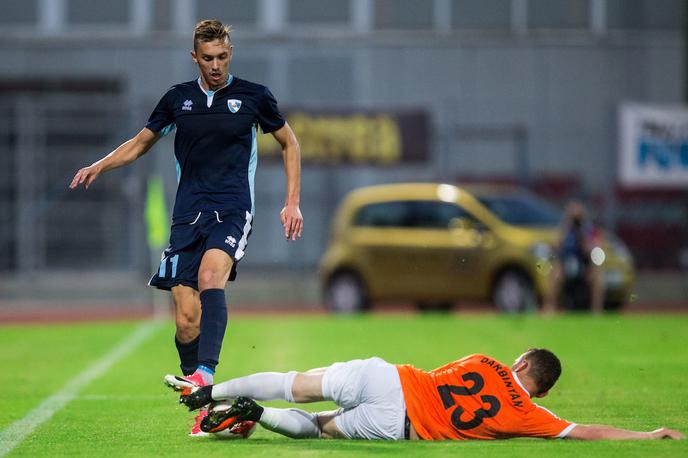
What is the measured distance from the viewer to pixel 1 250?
27250mm

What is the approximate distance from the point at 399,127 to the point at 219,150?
1899 cm

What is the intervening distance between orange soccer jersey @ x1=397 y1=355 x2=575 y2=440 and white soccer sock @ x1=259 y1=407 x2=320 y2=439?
56 centimetres

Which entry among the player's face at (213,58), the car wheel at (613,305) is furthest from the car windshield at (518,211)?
the player's face at (213,58)

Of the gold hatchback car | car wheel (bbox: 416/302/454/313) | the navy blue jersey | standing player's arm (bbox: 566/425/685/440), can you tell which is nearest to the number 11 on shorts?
the navy blue jersey

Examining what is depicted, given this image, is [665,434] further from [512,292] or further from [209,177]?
[512,292]

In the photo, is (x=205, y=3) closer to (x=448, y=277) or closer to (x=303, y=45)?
(x=303, y=45)

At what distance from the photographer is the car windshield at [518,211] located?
909 inches

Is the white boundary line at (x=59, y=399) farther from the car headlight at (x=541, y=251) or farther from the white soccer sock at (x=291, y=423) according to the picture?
the car headlight at (x=541, y=251)

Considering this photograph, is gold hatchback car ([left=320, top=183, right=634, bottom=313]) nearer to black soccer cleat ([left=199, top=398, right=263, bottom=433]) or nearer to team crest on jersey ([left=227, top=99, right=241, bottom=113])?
team crest on jersey ([left=227, top=99, right=241, bottom=113])

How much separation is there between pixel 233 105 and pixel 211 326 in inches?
51.1

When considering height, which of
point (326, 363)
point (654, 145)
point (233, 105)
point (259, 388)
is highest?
point (233, 105)

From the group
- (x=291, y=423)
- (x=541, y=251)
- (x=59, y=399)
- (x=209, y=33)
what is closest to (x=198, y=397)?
(x=291, y=423)

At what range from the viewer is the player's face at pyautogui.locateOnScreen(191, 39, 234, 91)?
8125 mm

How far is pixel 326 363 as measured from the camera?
44.6ft
